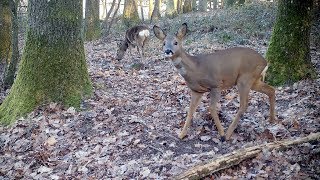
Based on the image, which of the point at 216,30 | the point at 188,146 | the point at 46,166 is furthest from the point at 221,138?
the point at 216,30

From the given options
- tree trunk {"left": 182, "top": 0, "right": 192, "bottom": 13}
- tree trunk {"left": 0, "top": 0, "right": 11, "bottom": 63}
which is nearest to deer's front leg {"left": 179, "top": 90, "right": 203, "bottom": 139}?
tree trunk {"left": 0, "top": 0, "right": 11, "bottom": 63}

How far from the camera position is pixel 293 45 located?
8109 mm

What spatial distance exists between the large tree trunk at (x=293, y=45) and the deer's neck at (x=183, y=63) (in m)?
2.79

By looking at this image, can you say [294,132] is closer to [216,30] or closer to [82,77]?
[82,77]

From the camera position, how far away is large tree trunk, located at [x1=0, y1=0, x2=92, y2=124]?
7617 millimetres

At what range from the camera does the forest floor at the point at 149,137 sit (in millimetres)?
4969

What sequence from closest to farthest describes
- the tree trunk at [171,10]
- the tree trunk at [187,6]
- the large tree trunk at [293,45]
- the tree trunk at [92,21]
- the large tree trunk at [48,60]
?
the large tree trunk at [48,60] < the large tree trunk at [293,45] < the tree trunk at [92,21] < the tree trunk at [171,10] < the tree trunk at [187,6]

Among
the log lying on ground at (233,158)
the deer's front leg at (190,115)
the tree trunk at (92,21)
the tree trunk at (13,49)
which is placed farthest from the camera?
the tree trunk at (92,21)

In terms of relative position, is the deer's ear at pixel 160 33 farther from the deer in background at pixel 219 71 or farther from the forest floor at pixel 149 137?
the forest floor at pixel 149 137

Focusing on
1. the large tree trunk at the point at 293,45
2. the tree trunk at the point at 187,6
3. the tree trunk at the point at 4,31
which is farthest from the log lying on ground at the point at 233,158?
the tree trunk at the point at 187,6

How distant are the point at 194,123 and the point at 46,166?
236 cm

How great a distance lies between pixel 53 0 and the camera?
24.9ft

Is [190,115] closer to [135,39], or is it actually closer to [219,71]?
[219,71]

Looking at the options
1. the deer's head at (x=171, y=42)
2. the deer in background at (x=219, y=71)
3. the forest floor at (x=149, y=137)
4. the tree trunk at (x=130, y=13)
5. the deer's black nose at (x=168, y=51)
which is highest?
the tree trunk at (x=130, y=13)
